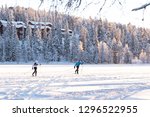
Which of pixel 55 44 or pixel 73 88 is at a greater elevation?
pixel 55 44

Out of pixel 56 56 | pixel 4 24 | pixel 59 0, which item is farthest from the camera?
pixel 4 24

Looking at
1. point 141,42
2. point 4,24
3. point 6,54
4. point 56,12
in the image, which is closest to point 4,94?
point 56,12

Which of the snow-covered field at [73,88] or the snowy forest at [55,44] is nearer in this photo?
the snow-covered field at [73,88]

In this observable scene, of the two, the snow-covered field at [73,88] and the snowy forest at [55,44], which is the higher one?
the snowy forest at [55,44]

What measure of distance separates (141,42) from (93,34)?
23157mm

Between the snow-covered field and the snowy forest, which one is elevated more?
the snowy forest

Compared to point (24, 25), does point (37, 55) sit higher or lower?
lower

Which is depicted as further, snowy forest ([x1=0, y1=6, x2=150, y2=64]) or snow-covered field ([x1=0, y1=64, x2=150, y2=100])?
snowy forest ([x1=0, y1=6, x2=150, y2=64])

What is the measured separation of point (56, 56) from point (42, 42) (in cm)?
613

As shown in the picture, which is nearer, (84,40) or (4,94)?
(4,94)

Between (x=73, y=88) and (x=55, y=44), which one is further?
(x=55, y=44)

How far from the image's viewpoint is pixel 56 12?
16.4 feet

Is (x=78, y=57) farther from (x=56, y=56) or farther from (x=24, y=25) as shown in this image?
(x=24, y=25)

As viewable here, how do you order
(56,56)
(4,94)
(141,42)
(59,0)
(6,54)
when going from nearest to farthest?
1. (59,0)
2. (4,94)
3. (6,54)
4. (56,56)
5. (141,42)
